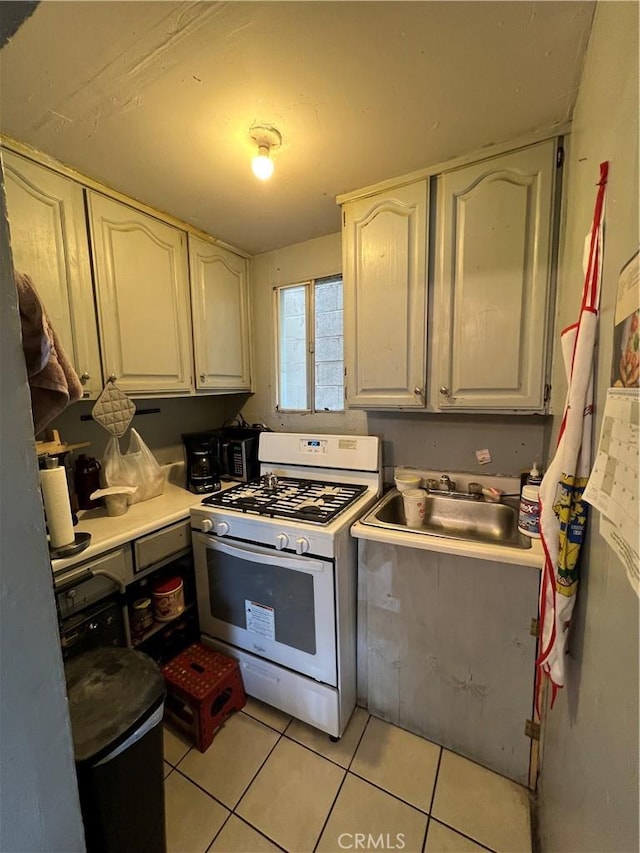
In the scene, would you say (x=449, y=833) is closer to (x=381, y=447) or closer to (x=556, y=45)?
(x=381, y=447)

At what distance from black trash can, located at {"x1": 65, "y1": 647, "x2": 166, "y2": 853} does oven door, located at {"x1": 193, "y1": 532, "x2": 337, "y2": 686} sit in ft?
1.70

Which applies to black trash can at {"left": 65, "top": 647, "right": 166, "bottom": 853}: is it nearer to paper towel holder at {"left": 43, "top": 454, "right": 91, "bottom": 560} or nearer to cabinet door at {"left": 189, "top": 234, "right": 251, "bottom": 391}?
paper towel holder at {"left": 43, "top": 454, "right": 91, "bottom": 560}

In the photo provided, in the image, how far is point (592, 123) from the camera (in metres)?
0.80

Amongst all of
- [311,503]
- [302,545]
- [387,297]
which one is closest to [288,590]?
[302,545]

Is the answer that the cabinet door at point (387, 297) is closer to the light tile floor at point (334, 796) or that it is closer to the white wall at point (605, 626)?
the white wall at point (605, 626)

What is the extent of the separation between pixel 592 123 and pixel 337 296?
1.29 meters

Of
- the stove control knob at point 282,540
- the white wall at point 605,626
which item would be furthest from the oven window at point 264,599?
the white wall at point 605,626

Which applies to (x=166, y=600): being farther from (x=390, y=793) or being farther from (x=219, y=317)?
(x=219, y=317)

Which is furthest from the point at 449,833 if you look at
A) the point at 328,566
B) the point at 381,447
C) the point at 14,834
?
the point at 381,447

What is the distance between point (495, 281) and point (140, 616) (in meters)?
2.04

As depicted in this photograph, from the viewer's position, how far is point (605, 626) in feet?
1.88

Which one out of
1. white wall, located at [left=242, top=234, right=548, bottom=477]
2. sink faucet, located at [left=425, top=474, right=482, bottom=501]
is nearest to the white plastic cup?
sink faucet, located at [left=425, top=474, right=482, bottom=501]

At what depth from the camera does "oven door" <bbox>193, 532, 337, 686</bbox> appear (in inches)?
51.4

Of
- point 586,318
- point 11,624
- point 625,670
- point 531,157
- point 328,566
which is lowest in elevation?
point 328,566
